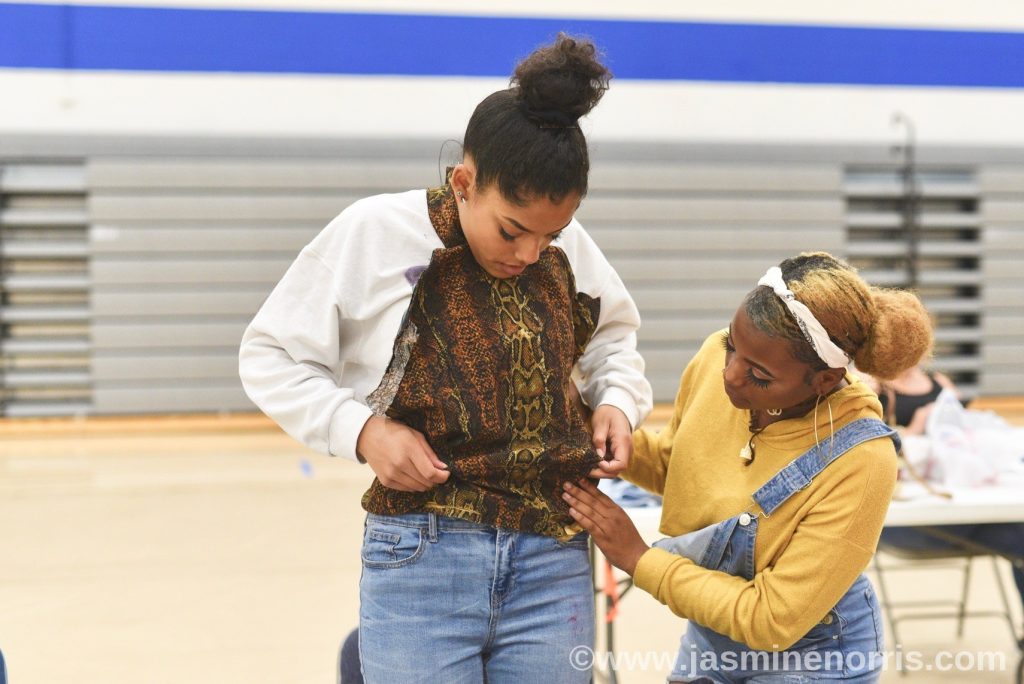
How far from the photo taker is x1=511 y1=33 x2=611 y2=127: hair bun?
4.01 feet

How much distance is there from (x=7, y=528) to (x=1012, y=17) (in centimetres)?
928

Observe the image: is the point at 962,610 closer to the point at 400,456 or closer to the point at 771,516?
the point at 771,516

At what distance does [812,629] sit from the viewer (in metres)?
1.61

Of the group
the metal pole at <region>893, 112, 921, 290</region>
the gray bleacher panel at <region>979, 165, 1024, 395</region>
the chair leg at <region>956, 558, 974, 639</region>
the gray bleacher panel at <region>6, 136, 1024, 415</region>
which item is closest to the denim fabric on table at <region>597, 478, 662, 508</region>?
the chair leg at <region>956, 558, 974, 639</region>

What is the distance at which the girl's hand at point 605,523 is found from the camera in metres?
1.43

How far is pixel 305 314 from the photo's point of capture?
4.39 feet

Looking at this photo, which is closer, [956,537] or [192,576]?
[956,537]

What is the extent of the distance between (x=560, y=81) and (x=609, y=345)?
1.66 feet

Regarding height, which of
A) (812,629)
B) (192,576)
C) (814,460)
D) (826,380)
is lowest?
(192,576)

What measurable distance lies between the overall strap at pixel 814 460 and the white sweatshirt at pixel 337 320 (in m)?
0.67

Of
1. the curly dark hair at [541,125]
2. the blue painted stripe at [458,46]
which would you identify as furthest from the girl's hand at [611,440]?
the blue painted stripe at [458,46]

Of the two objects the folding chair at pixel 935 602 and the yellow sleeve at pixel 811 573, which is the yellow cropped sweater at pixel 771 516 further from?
the folding chair at pixel 935 602

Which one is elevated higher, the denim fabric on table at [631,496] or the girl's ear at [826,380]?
the girl's ear at [826,380]

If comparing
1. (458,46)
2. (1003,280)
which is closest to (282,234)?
(458,46)
